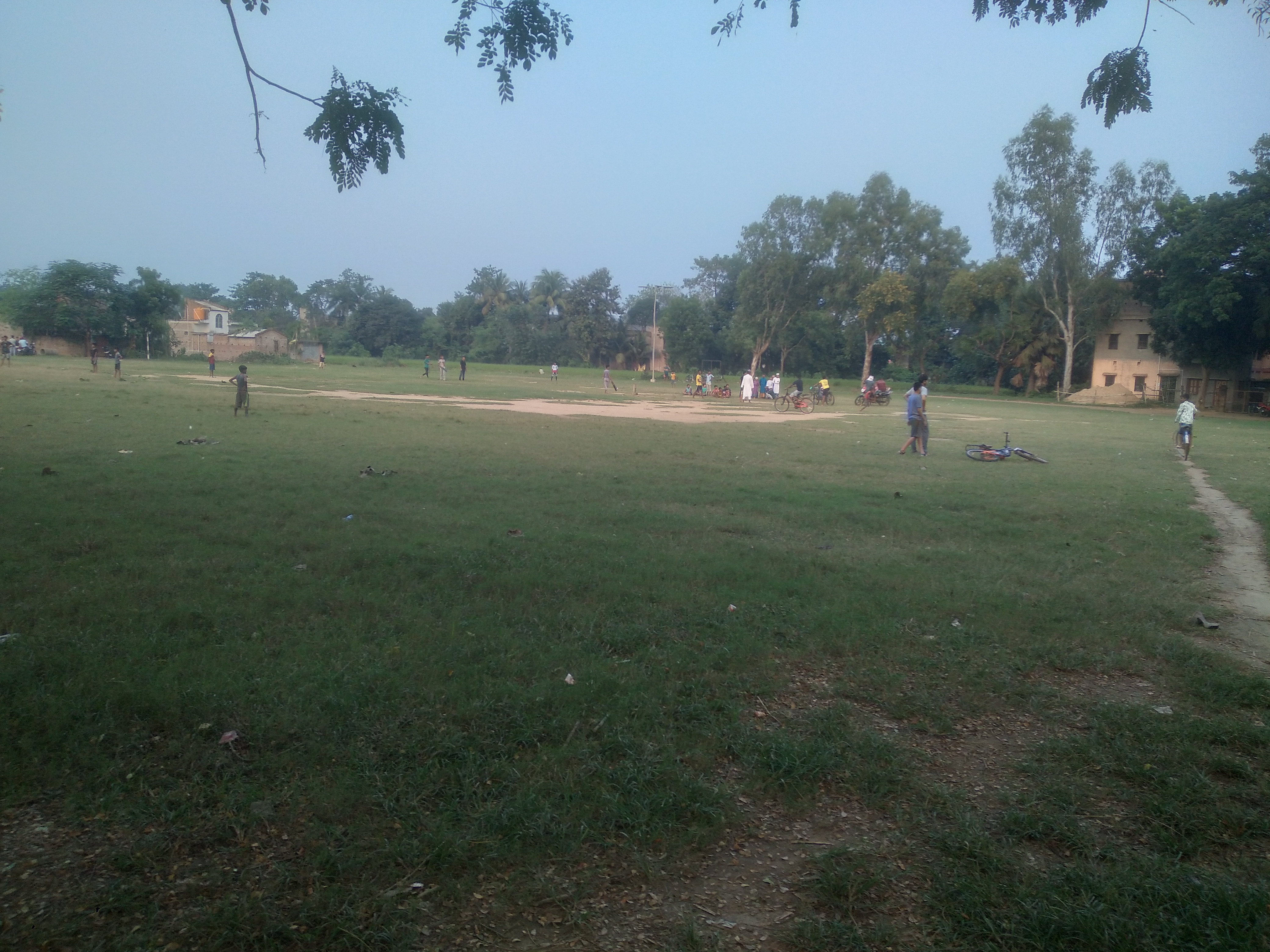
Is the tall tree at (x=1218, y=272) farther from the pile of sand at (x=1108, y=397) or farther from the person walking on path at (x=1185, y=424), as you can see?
the person walking on path at (x=1185, y=424)

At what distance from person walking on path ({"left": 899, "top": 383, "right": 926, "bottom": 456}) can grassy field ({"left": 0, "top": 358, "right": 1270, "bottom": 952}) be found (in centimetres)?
779

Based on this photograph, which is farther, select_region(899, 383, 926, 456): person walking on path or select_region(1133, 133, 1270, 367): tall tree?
select_region(1133, 133, 1270, 367): tall tree

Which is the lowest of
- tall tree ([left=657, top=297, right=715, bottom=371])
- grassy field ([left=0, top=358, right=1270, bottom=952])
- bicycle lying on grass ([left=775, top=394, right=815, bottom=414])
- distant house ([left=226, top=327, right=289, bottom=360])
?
grassy field ([left=0, top=358, right=1270, bottom=952])

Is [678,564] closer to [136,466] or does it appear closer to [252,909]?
[252,909]

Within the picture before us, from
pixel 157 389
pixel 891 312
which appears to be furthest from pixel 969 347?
pixel 157 389

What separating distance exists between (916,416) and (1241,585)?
407 inches

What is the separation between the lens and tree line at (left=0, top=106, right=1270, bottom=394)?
41781 millimetres

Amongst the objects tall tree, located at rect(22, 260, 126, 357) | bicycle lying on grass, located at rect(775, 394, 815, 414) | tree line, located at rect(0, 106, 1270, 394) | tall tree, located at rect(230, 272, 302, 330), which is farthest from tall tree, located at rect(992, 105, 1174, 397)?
tall tree, located at rect(230, 272, 302, 330)

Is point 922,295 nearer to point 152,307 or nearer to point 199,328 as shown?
point 152,307

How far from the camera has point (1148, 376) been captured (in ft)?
180

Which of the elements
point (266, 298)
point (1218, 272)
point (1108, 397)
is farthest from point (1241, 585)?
point (266, 298)

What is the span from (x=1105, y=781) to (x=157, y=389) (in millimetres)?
31585

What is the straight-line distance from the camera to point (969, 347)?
62.0 metres

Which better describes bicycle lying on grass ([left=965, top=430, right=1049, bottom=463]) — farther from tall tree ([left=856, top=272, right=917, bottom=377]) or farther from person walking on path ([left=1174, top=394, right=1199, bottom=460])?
tall tree ([left=856, top=272, right=917, bottom=377])
